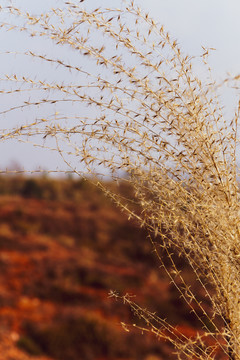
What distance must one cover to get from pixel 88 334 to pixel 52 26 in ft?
22.4

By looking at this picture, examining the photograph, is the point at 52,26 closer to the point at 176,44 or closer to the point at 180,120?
the point at 176,44

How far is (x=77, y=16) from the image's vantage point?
1812 mm

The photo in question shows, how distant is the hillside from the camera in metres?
7.86

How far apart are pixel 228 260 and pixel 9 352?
6.02 metres

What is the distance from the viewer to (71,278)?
36.0 feet

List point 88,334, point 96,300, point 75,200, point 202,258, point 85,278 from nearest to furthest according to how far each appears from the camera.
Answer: point 202,258 → point 88,334 → point 96,300 → point 85,278 → point 75,200

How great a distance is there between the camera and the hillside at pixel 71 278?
25.8 feet

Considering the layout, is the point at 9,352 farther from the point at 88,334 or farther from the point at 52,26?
the point at 52,26

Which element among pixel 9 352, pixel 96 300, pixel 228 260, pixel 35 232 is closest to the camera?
pixel 228 260

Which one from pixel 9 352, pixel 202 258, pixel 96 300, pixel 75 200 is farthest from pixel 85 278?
pixel 202 258

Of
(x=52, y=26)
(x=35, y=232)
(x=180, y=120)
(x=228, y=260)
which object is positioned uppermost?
(x=52, y=26)

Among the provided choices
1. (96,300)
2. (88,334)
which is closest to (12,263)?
(96,300)

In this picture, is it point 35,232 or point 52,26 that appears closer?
point 52,26

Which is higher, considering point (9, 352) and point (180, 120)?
point (180, 120)
